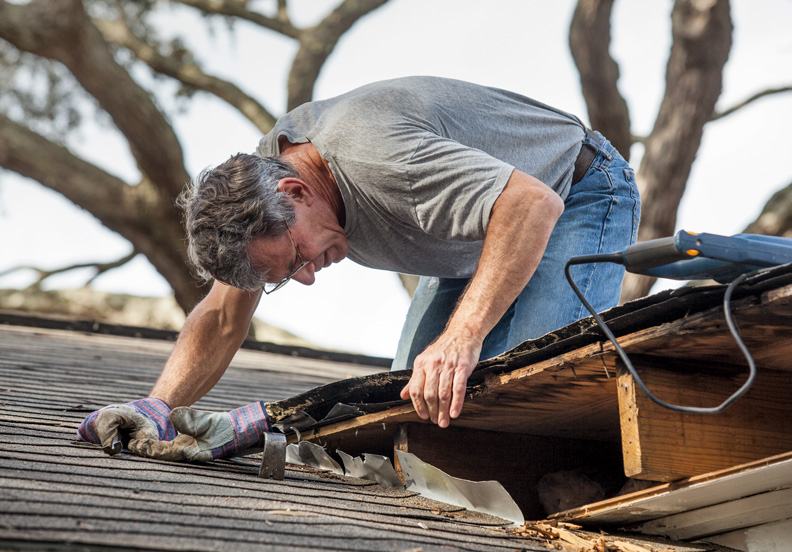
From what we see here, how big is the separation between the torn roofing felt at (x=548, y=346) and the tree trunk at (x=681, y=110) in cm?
553

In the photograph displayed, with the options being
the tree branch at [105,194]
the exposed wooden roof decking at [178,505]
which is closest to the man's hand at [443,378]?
the exposed wooden roof decking at [178,505]

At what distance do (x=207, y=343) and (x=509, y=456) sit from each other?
44.8 inches

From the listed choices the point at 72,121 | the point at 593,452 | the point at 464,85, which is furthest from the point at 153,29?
the point at 593,452

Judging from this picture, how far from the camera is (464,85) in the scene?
2365 millimetres

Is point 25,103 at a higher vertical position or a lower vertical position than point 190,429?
higher

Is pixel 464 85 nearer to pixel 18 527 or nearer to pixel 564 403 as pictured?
pixel 564 403

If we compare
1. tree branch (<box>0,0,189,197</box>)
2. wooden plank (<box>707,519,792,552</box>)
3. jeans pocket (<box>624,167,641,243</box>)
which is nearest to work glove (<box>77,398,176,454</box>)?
wooden plank (<box>707,519,792,552</box>)

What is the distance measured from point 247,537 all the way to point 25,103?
1091 cm

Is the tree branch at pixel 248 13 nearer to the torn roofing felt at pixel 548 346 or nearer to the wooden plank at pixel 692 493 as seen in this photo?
the torn roofing felt at pixel 548 346

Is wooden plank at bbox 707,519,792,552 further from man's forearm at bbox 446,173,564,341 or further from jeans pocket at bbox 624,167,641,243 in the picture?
jeans pocket at bbox 624,167,641,243

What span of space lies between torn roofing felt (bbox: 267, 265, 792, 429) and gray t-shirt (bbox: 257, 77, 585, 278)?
1.35 ft

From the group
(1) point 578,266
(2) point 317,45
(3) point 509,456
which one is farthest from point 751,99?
(3) point 509,456

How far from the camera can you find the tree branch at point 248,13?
9.53 m

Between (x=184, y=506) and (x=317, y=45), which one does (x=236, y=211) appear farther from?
(x=317, y=45)
